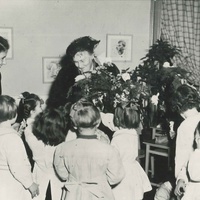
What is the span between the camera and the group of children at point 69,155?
9.14 feet

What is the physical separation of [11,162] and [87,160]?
641 mm

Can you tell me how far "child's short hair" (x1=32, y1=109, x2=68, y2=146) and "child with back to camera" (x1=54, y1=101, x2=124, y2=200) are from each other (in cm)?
34

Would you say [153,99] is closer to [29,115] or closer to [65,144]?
[29,115]

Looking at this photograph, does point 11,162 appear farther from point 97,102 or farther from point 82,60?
point 82,60

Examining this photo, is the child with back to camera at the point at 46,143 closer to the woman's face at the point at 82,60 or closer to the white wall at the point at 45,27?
the woman's face at the point at 82,60

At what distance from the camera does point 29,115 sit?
12.0 feet

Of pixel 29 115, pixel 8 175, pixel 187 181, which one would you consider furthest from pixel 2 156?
pixel 187 181

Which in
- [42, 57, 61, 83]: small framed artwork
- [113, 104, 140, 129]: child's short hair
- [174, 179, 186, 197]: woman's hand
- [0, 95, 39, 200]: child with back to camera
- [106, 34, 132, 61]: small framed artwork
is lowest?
[174, 179, 186, 197]: woman's hand

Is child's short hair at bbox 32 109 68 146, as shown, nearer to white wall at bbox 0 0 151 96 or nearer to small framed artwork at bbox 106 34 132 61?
white wall at bbox 0 0 151 96

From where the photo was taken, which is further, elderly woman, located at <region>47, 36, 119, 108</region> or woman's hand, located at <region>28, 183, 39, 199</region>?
elderly woman, located at <region>47, 36, 119, 108</region>

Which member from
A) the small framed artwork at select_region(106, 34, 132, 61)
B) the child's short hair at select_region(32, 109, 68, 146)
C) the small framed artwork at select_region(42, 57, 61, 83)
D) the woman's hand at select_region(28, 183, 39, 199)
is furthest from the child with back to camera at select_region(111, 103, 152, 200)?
the small framed artwork at select_region(106, 34, 132, 61)

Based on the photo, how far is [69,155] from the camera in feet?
9.16

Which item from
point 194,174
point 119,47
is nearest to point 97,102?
point 194,174

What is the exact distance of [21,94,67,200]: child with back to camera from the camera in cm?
321
